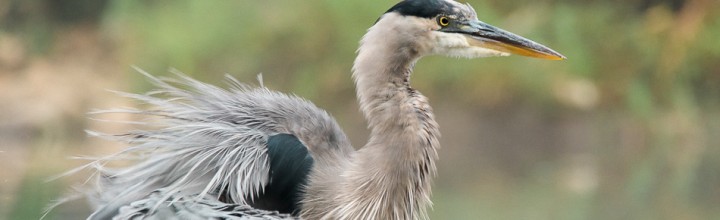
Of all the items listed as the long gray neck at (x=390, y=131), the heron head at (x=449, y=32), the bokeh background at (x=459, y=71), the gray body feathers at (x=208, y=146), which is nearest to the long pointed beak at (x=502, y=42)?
the heron head at (x=449, y=32)

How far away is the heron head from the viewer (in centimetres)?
274

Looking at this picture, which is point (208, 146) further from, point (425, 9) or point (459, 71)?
point (459, 71)

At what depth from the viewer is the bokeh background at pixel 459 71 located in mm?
6461

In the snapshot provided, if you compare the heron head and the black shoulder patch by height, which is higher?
the black shoulder patch

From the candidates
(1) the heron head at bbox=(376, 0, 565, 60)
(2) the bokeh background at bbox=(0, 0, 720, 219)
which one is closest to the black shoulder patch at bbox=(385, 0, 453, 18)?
(1) the heron head at bbox=(376, 0, 565, 60)

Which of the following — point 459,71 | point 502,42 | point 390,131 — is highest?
point 459,71

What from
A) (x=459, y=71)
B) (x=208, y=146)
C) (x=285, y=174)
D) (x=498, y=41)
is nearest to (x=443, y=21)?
(x=498, y=41)

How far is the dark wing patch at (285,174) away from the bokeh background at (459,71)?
343 cm

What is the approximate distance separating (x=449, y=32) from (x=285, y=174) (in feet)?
1.65

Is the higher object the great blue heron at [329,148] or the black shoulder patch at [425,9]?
the black shoulder patch at [425,9]

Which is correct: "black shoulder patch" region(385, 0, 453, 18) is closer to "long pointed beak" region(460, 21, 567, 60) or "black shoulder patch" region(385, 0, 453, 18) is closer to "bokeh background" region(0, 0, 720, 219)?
"long pointed beak" region(460, 21, 567, 60)

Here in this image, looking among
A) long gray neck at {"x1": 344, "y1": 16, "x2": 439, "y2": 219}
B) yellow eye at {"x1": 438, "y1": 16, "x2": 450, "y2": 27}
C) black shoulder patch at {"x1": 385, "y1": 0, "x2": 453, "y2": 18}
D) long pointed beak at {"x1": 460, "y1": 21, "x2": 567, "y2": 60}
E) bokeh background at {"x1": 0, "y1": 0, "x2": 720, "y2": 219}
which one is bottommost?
long gray neck at {"x1": 344, "y1": 16, "x2": 439, "y2": 219}

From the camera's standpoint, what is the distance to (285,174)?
2725 millimetres

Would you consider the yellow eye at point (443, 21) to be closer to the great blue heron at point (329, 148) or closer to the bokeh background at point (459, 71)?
the great blue heron at point (329, 148)
